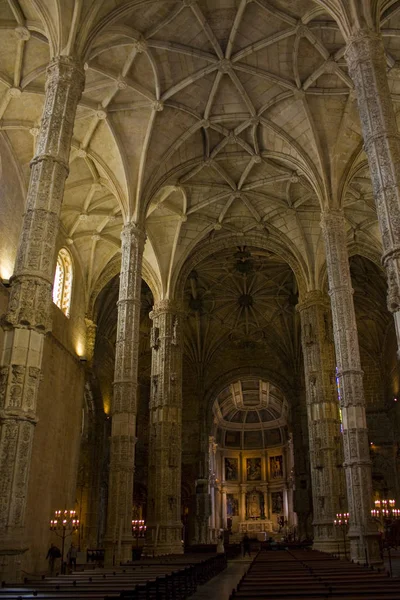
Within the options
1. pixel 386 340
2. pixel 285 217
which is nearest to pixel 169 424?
pixel 285 217

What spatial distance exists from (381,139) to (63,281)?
64.8 feet

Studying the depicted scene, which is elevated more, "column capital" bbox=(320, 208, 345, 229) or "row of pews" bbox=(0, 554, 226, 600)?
"column capital" bbox=(320, 208, 345, 229)

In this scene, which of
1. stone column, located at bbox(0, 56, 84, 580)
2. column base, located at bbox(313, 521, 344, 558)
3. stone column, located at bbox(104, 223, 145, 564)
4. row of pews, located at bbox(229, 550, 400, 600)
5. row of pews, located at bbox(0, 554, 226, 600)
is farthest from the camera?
column base, located at bbox(313, 521, 344, 558)

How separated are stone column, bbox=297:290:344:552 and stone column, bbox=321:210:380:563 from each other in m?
7.96

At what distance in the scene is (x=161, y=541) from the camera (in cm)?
2475

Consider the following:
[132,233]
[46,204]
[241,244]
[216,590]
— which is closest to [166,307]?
[241,244]

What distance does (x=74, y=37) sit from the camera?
15148mm

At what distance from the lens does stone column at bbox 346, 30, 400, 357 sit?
35.4 feet

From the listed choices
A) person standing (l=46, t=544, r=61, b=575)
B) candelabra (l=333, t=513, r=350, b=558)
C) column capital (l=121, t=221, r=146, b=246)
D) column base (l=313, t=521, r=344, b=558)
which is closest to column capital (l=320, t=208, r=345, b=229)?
column capital (l=121, t=221, r=146, b=246)

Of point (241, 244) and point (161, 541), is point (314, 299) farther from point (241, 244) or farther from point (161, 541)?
point (161, 541)

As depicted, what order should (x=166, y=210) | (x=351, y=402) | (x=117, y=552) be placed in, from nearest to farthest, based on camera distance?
(x=117, y=552)
(x=351, y=402)
(x=166, y=210)

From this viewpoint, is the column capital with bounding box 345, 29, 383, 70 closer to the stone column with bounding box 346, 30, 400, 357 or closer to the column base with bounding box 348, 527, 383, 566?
the stone column with bounding box 346, 30, 400, 357

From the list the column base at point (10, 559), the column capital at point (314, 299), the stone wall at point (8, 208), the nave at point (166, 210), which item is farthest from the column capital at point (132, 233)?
the column base at point (10, 559)

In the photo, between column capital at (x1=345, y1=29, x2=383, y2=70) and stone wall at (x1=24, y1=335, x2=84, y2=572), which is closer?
column capital at (x1=345, y1=29, x2=383, y2=70)
